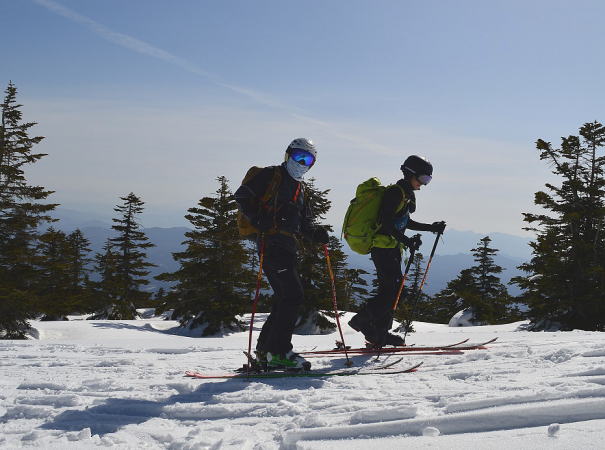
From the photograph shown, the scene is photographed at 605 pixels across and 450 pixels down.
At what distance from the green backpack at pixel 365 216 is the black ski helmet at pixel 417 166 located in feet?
1.42

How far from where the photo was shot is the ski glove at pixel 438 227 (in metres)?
6.74

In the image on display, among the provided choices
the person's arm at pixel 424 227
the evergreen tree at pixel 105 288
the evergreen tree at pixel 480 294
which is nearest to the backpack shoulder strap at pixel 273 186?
the person's arm at pixel 424 227

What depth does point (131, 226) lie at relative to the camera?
37.8 meters

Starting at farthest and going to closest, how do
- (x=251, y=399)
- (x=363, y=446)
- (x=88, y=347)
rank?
(x=88, y=347), (x=251, y=399), (x=363, y=446)

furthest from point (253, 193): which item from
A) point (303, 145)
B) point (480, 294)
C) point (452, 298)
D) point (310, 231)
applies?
point (452, 298)

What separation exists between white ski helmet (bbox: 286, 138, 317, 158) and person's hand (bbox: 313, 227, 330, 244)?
3.16 ft

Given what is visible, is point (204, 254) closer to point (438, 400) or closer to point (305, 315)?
point (305, 315)

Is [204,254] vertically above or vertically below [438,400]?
above

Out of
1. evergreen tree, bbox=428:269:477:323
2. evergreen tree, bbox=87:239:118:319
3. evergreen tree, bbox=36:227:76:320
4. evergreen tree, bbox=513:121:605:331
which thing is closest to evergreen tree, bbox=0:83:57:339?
evergreen tree, bbox=36:227:76:320

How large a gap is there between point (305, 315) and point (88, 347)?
15159 mm

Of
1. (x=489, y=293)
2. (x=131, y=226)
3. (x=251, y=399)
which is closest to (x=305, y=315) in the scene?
(x=251, y=399)

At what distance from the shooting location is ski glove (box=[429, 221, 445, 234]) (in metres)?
6.74

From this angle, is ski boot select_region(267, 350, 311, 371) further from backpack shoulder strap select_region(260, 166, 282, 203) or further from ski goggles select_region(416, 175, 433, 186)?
ski goggles select_region(416, 175, 433, 186)

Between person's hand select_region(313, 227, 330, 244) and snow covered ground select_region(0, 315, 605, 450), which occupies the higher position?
person's hand select_region(313, 227, 330, 244)
